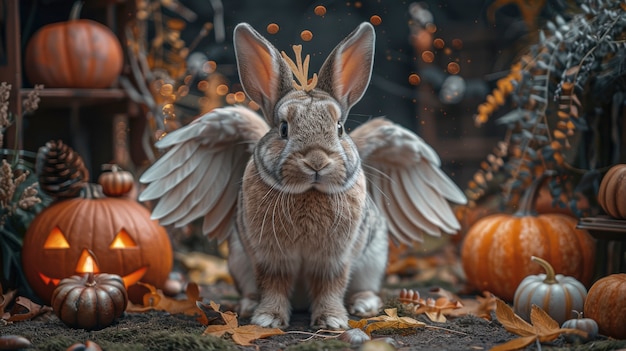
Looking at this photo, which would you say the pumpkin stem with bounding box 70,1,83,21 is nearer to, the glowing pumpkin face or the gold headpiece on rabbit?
the glowing pumpkin face

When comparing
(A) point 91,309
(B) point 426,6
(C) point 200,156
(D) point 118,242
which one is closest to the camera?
(A) point 91,309

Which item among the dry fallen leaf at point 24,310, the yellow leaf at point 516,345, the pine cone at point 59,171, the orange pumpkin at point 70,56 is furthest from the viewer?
the orange pumpkin at point 70,56

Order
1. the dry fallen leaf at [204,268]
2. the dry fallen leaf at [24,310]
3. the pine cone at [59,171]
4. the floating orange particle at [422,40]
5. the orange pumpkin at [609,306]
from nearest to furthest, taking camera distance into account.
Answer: the orange pumpkin at [609,306]
the dry fallen leaf at [24,310]
the pine cone at [59,171]
the dry fallen leaf at [204,268]
the floating orange particle at [422,40]

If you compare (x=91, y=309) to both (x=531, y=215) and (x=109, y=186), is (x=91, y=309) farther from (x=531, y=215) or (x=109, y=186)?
(x=531, y=215)

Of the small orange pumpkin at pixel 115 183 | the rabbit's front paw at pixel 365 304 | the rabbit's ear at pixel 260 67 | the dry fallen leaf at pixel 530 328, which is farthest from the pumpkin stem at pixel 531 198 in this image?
the small orange pumpkin at pixel 115 183

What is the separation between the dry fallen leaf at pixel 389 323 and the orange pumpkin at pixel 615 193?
3.01ft

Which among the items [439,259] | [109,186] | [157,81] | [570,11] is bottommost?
[439,259]

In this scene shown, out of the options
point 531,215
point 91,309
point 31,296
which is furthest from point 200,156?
point 531,215

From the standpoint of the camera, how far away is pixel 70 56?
12.1 ft

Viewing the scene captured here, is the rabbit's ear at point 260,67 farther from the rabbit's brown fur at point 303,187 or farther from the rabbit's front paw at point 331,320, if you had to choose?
the rabbit's front paw at point 331,320

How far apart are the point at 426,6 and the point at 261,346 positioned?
3287 millimetres

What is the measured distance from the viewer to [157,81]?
4273 mm

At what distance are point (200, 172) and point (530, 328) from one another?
Answer: 5.05 feet

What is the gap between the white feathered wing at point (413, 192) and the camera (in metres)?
3.22
